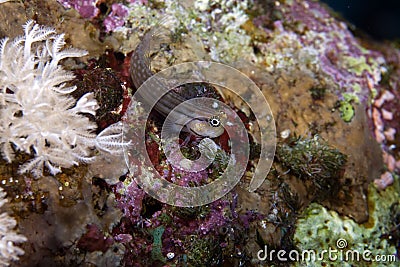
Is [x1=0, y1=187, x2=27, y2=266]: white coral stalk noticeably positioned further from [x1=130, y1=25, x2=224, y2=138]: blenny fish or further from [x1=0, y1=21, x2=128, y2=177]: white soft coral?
[x1=130, y1=25, x2=224, y2=138]: blenny fish

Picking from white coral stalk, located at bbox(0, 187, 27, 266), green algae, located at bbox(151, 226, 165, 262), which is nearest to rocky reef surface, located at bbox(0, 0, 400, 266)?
green algae, located at bbox(151, 226, 165, 262)

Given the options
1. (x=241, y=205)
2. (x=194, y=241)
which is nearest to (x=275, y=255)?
(x=241, y=205)

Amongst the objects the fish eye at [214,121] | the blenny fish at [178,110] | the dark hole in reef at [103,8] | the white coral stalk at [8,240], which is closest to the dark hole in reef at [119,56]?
the blenny fish at [178,110]

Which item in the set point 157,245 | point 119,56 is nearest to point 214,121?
point 157,245

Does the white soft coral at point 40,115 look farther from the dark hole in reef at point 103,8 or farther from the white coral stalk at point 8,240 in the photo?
the dark hole in reef at point 103,8

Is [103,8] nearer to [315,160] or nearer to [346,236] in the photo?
[315,160]
